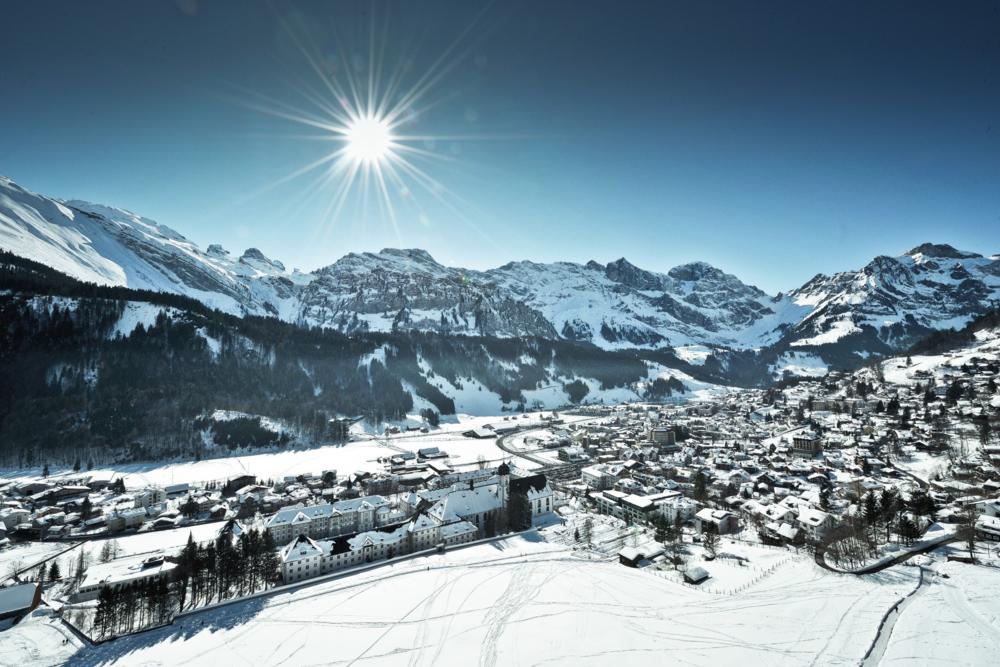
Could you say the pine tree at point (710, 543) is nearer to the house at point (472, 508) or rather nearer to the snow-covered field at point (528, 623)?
the snow-covered field at point (528, 623)

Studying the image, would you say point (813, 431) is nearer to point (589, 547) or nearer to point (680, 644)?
point (589, 547)

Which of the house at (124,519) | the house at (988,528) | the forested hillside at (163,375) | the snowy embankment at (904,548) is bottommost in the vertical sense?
the snowy embankment at (904,548)

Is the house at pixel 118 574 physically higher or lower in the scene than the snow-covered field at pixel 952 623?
higher

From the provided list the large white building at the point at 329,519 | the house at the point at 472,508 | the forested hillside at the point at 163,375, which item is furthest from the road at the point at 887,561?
the forested hillside at the point at 163,375

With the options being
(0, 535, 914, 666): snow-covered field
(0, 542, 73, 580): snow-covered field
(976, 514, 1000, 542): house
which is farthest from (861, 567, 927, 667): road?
(0, 542, 73, 580): snow-covered field

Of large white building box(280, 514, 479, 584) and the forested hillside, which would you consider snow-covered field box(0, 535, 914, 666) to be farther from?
the forested hillside

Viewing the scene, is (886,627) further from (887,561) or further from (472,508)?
(472,508)

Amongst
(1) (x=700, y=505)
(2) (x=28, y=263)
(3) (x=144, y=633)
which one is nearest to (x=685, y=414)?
(1) (x=700, y=505)
